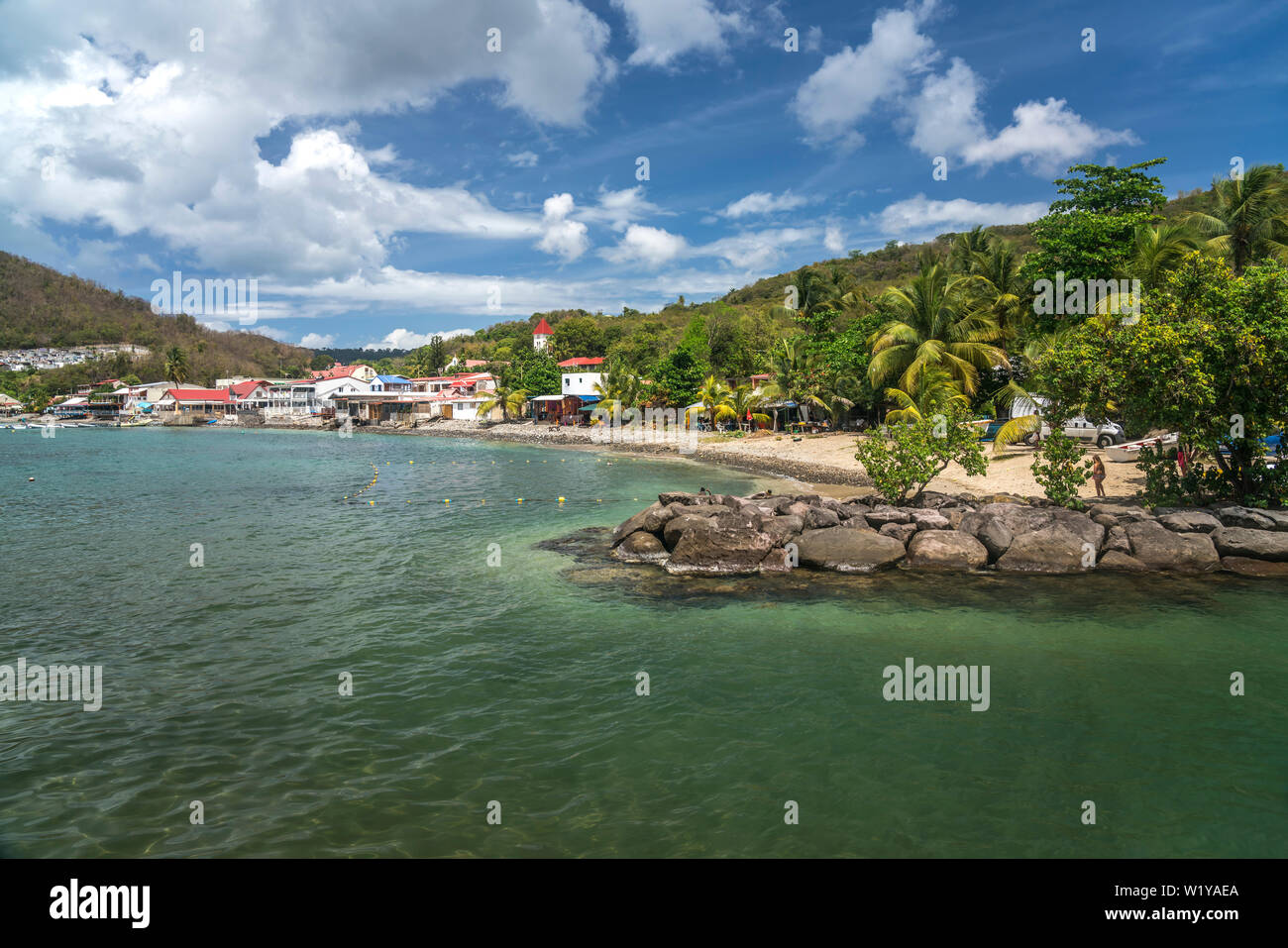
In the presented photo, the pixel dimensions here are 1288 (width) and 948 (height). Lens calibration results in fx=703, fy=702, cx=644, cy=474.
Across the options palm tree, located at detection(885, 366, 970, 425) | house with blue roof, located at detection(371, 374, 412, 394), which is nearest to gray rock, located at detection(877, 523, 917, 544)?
palm tree, located at detection(885, 366, 970, 425)

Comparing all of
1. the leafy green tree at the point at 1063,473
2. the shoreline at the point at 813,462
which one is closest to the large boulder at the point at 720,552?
the leafy green tree at the point at 1063,473

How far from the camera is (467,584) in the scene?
17656mm

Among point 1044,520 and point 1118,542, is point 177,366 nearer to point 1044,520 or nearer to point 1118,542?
point 1044,520

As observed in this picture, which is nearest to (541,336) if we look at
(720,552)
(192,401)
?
(192,401)

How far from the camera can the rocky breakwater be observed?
17641 millimetres

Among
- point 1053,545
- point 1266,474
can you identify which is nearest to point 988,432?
point 1266,474

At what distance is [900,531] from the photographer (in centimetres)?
1925

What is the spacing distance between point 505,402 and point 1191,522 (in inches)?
3264

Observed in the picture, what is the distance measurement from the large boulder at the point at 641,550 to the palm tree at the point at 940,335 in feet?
83.7

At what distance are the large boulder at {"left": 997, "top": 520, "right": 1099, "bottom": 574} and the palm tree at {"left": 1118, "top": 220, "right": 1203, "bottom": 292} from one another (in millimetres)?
17217

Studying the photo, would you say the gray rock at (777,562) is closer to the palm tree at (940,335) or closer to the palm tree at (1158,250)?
the palm tree at (1158,250)

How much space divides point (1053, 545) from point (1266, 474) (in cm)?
764

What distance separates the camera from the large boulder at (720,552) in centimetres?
1830
